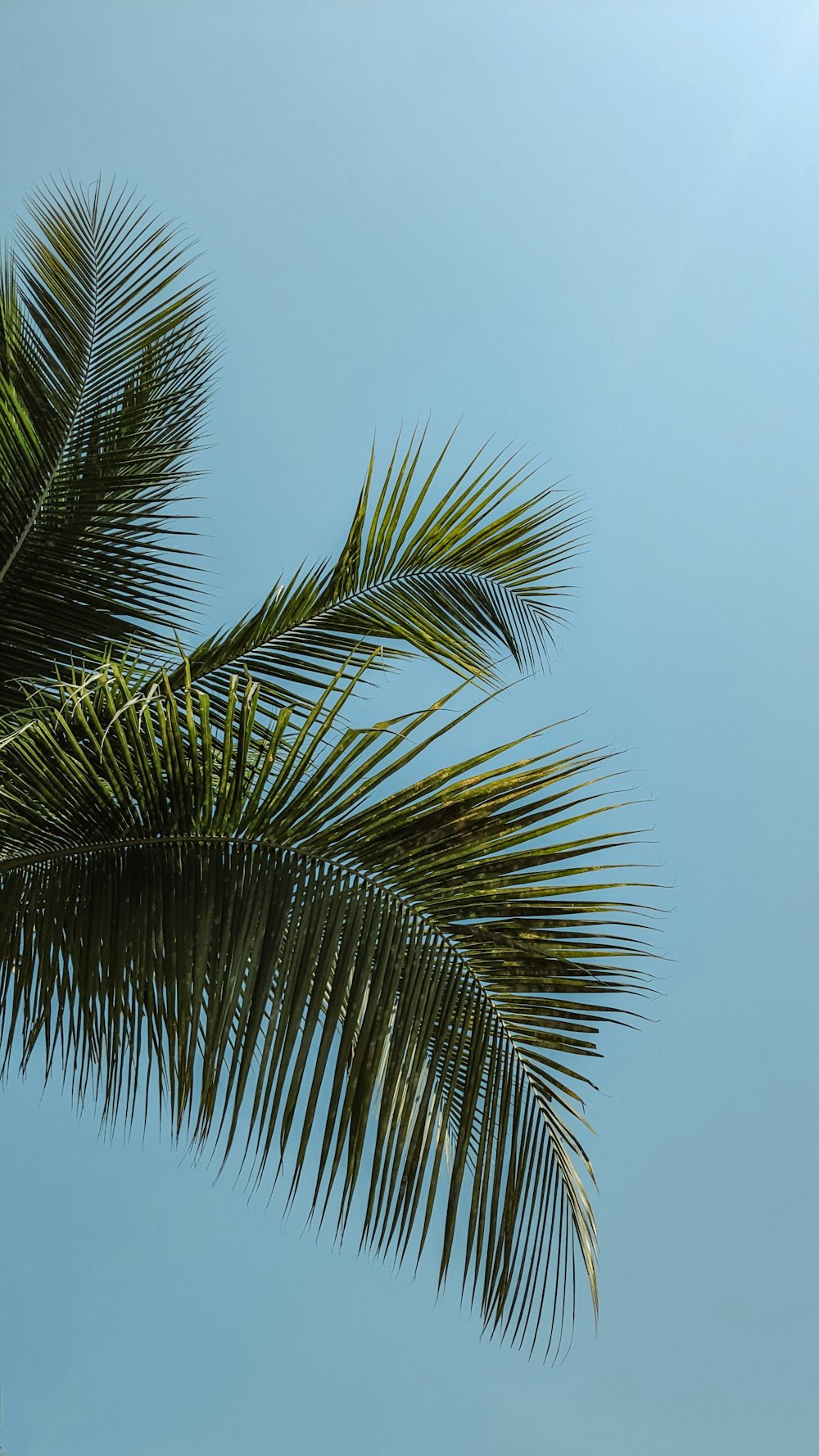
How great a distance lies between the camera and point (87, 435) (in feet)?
10.9

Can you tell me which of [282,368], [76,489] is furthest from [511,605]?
[282,368]

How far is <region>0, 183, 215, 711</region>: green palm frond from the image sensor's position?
3150 mm

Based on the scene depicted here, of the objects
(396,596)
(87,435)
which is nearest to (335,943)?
(396,596)

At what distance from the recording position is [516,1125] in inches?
70.2

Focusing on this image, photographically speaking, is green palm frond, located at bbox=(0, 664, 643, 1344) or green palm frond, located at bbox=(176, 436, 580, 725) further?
green palm frond, located at bbox=(176, 436, 580, 725)

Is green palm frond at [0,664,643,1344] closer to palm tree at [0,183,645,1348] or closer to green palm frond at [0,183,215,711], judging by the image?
palm tree at [0,183,645,1348]

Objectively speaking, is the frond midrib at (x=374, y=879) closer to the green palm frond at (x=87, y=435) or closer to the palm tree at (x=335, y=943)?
the palm tree at (x=335, y=943)

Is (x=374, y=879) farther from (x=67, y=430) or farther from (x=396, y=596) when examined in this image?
(x=67, y=430)

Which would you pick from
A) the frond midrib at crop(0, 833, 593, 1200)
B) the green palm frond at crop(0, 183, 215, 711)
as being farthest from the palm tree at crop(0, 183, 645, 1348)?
the green palm frond at crop(0, 183, 215, 711)

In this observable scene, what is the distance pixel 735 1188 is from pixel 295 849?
858 centimetres

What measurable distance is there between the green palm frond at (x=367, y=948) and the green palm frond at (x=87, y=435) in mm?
1174

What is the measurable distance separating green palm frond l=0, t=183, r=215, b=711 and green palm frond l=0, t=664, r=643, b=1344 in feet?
3.85

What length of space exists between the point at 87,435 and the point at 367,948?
2.09 metres

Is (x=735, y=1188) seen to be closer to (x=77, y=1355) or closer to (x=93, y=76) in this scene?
(x=77, y=1355)
